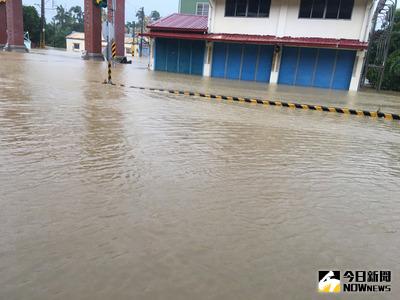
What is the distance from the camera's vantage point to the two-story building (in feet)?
65.9

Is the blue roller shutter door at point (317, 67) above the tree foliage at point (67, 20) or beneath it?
beneath

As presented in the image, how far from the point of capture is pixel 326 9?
20.3m

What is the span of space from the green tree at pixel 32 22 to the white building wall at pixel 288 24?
136 feet

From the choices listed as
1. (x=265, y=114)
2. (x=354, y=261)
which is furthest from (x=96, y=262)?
(x=265, y=114)

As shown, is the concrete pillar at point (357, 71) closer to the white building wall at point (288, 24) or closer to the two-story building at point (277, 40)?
the two-story building at point (277, 40)

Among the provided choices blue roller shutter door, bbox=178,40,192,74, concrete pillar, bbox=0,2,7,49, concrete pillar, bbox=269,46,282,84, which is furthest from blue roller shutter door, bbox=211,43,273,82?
concrete pillar, bbox=0,2,7,49

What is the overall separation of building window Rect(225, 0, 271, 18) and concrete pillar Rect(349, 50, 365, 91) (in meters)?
5.95

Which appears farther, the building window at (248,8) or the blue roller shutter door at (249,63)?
the blue roller shutter door at (249,63)

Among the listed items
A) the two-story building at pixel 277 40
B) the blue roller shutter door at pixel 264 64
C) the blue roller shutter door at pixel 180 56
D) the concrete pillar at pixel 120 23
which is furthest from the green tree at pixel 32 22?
the blue roller shutter door at pixel 264 64

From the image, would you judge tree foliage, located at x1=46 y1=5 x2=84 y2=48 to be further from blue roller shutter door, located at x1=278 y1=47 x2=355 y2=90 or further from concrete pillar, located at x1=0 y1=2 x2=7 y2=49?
blue roller shutter door, located at x1=278 y1=47 x2=355 y2=90

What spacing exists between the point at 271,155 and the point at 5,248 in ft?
13.4

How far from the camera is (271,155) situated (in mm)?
5715

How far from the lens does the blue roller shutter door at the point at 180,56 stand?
24609 millimetres

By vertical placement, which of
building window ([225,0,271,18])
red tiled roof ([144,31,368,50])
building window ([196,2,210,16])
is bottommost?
red tiled roof ([144,31,368,50])
